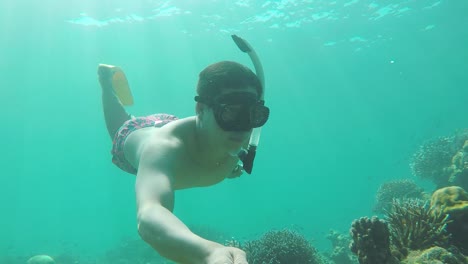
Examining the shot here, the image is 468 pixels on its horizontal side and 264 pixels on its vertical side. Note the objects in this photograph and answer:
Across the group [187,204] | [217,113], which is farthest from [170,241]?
[187,204]

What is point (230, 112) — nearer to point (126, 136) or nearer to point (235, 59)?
point (126, 136)

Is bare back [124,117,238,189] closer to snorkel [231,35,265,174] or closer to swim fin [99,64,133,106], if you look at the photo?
snorkel [231,35,265,174]

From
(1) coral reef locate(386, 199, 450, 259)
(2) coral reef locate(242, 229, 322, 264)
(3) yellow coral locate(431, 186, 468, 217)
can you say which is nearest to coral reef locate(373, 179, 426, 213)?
(2) coral reef locate(242, 229, 322, 264)

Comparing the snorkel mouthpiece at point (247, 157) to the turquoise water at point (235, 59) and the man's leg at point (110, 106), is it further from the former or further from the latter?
the turquoise water at point (235, 59)

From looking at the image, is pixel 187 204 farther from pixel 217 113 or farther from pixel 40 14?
pixel 217 113

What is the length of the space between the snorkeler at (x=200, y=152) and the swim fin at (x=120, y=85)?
292cm

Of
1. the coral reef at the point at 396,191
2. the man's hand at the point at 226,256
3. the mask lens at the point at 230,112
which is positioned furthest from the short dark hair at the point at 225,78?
the coral reef at the point at 396,191

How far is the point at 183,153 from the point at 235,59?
41563 mm

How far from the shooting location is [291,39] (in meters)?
38.1

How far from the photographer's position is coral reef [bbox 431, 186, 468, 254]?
4.46m

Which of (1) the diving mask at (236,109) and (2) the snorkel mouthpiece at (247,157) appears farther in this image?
(2) the snorkel mouthpiece at (247,157)

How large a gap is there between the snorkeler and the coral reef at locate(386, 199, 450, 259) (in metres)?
2.52

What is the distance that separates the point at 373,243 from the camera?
3691 millimetres

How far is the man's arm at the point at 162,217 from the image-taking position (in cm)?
165
